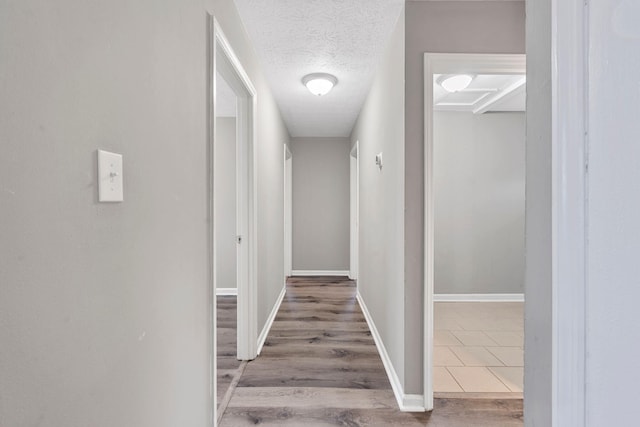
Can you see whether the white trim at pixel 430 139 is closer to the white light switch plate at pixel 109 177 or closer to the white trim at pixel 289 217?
the white light switch plate at pixel 109 177

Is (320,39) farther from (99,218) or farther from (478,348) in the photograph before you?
(478,348)

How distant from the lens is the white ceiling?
3.09m

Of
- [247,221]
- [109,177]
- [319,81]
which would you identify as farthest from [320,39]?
[109,177]

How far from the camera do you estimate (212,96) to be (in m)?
1.46

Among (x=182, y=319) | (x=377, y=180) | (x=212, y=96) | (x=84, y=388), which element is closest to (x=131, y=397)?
(x=84, y=388)

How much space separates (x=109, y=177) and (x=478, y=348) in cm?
297

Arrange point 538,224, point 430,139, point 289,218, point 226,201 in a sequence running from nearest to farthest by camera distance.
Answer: point 538,224
point 430,139
point 226,201
point 289,218

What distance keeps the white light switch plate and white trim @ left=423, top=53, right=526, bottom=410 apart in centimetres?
152

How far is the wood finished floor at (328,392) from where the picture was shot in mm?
1739

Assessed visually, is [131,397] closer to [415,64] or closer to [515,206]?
[415,64]

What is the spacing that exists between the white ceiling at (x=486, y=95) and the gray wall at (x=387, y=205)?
31.3 inches

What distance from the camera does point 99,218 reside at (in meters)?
0.74

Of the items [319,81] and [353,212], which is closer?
[319,81]
